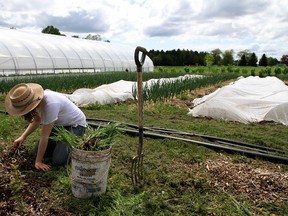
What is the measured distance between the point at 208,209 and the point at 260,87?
701cm

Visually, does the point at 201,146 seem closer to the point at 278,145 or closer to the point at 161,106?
the point at 278,145

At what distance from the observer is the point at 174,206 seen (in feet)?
8.18

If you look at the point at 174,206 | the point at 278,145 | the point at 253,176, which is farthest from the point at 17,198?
the point at 278,145

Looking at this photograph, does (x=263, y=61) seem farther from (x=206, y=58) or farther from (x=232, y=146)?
(x=232, y=146)

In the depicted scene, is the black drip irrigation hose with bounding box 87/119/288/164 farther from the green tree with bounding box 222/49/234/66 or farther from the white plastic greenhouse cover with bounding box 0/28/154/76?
the green tree with bounding box 222/49/234/66

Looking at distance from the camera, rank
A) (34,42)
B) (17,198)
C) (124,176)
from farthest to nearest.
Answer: (34,42) → (124,176) → (17,198)

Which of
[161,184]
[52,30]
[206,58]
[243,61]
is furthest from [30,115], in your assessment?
[243,61]

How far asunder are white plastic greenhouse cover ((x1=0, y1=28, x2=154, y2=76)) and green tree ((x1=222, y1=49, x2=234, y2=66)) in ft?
110

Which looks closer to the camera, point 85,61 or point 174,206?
point 174,206

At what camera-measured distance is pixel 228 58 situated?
5078 centimetres

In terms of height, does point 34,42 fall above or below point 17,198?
above

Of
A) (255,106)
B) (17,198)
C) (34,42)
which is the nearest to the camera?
(17,198)

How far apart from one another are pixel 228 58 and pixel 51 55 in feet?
135

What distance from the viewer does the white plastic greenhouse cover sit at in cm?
1267
